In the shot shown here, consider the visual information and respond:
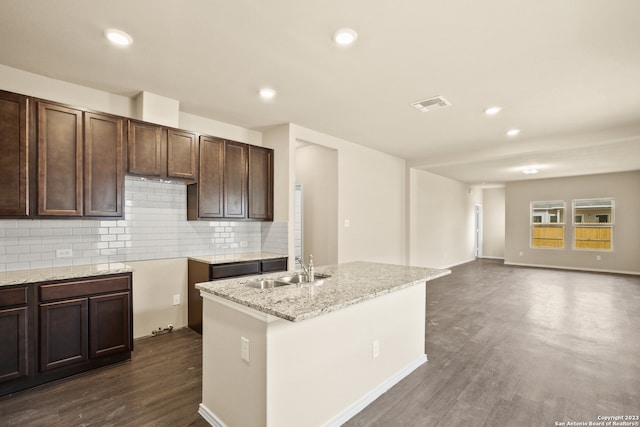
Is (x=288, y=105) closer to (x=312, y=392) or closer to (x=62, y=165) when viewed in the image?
(x=62, y=165)

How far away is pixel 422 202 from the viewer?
7754 mm

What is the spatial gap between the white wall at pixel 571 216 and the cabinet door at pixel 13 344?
10.8m

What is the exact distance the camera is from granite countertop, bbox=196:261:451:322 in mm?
1618

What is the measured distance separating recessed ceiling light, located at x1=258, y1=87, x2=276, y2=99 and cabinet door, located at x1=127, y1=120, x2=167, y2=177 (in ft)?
3.70

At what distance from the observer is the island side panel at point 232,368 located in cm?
171

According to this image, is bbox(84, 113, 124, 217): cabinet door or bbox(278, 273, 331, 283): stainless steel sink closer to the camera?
bbox(278, 273, 331, 283): stainless steel sink

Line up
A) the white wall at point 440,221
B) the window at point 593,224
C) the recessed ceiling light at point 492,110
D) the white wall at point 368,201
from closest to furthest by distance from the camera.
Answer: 1. the recessed ceiling light at point 492,110
2. the white wall at point 368,201
3. the white wall at point 440,221
4. the window at point 593,224

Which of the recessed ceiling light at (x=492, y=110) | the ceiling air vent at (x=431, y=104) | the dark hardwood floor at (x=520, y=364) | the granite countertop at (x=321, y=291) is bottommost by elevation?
the dark hardwood floor at (x=520, y=364)

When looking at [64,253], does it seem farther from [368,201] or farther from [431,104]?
[368,201]

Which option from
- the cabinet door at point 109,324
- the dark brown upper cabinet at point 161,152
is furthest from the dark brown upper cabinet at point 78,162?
the cabinet door at point 109,324

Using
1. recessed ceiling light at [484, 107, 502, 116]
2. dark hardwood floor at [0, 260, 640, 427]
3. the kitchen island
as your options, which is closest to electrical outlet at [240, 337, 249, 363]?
the kitchen island

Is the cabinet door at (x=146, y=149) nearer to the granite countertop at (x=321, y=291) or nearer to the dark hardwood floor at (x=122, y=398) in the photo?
the granite countertop at (x=321, y=291)

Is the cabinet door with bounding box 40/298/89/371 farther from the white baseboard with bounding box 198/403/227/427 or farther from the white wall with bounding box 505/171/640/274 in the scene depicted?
the white wall with bounding box 505/171/640/274

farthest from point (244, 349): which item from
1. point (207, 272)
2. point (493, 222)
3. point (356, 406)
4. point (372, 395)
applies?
point (493, 222)
